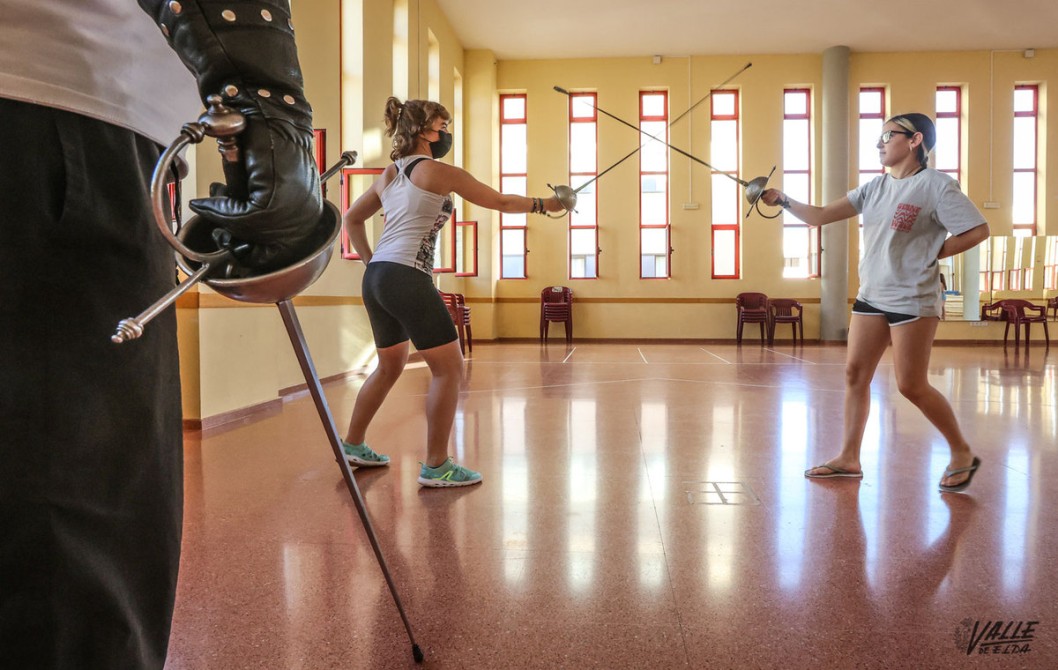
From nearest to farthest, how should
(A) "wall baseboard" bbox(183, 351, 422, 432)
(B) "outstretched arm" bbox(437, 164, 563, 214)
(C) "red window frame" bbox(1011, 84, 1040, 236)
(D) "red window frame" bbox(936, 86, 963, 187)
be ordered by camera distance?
(B) "outstretched arm" bbox(437, 164, 563, 214) < (A) "wall baseboard" bbox(183, 351, 422, 432) < (C) "red window frame" bbox(1011, 84, 1040, 236) < (D) "red window frame" bbox(936, 86, 963, 187)

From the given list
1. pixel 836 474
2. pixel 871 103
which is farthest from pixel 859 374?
pixel 871 103

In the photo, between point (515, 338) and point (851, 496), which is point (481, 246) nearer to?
point (515, 338)

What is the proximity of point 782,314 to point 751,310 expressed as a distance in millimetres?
652

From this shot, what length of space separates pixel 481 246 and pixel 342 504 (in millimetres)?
11177

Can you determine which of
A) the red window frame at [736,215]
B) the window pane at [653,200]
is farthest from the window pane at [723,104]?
the window pane at [653,200]

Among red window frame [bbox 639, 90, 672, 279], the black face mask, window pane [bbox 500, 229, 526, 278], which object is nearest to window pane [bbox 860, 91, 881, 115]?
red window frame [bbox 639, 90, 672, 279]

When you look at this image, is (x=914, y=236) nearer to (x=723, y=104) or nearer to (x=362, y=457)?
(x=362, y=457)

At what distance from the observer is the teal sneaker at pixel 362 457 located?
2.93 m

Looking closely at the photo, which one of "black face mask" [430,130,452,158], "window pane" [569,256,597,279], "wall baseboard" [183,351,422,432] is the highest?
"window pane" [569,256,597,279]

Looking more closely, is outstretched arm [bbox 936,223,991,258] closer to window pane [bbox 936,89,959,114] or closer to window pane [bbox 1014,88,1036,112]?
window pane [bbox 936,89,959,114]

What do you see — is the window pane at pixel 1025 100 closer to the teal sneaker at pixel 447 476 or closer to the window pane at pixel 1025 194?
the window pane at pixel 1025 194

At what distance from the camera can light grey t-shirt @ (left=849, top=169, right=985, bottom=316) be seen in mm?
2586

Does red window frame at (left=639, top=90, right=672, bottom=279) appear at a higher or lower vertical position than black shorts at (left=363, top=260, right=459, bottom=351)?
higher

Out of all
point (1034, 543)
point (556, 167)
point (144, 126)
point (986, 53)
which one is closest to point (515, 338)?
point (556, 167)
